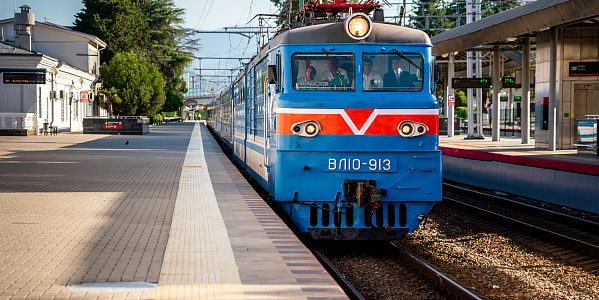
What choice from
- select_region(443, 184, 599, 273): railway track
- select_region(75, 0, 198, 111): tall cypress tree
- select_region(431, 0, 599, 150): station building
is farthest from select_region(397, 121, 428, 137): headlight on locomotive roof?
select_region(75, 0, 198, 111): tall cypress tree

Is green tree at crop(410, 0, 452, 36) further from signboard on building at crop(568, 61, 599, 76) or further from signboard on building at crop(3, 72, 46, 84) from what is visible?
signboard on building at crop(568, 61, 599, 76)

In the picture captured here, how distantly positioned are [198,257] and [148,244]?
1218 mm

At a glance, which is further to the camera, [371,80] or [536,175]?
[536,175]

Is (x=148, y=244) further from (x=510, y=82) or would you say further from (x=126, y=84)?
(x=126, y=84)

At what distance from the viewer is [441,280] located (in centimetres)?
906

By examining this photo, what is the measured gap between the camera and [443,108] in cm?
6725

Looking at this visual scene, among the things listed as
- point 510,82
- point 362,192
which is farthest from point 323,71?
point 510,82

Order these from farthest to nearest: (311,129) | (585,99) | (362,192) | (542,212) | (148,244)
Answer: (585,99) → (542,212) → (311,129) → (362,192) → (148,244)

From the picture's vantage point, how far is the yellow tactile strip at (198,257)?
23.6 ft

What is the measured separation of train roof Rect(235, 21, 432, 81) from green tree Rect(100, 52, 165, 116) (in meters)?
57.5

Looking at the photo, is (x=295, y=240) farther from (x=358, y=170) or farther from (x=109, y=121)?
(x=109, y=121)

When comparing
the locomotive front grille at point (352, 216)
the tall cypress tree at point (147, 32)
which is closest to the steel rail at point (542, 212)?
the locomotive front grille at point (352, 216)

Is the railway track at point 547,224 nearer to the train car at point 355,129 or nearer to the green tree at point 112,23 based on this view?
the train car at point 355,129

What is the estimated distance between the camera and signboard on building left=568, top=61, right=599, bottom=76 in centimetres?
2706
